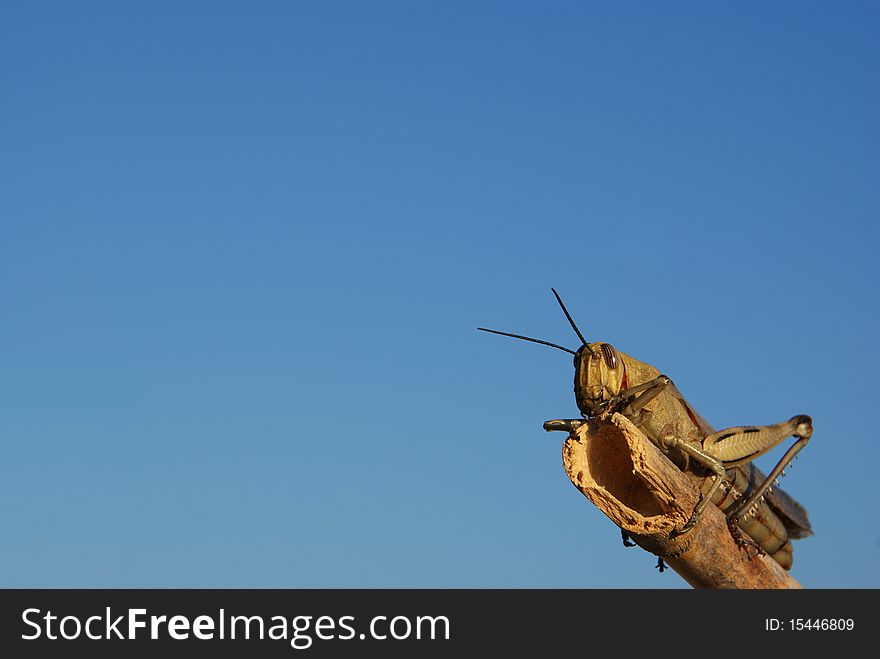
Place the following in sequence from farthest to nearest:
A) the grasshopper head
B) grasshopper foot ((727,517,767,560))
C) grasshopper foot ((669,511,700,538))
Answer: the grasshopper head → grasshopper foot ((727,517,767,560)) → grasshopper foot ((669,511,700,538))

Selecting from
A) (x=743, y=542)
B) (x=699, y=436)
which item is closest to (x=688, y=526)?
(x=743, y=542)

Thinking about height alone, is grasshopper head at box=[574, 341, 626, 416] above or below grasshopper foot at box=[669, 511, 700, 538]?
above

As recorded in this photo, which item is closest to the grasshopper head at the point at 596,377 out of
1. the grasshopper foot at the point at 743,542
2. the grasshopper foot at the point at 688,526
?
the grasshopper foot at the point at 688,526

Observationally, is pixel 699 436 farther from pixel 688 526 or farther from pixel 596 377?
pixel 688 526

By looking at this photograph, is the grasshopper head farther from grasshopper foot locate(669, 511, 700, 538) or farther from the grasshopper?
grasshopper foot locate(669, 511, 700, 538)

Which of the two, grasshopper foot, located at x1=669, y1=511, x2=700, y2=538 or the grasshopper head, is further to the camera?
the grasshopper head

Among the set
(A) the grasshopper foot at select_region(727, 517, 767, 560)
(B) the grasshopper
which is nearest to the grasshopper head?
(B) the grasshopper

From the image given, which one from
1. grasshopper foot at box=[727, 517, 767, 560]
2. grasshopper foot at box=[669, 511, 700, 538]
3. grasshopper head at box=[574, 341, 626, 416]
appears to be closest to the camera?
grasshopper foot at box=[669, 511, 700, 538]
